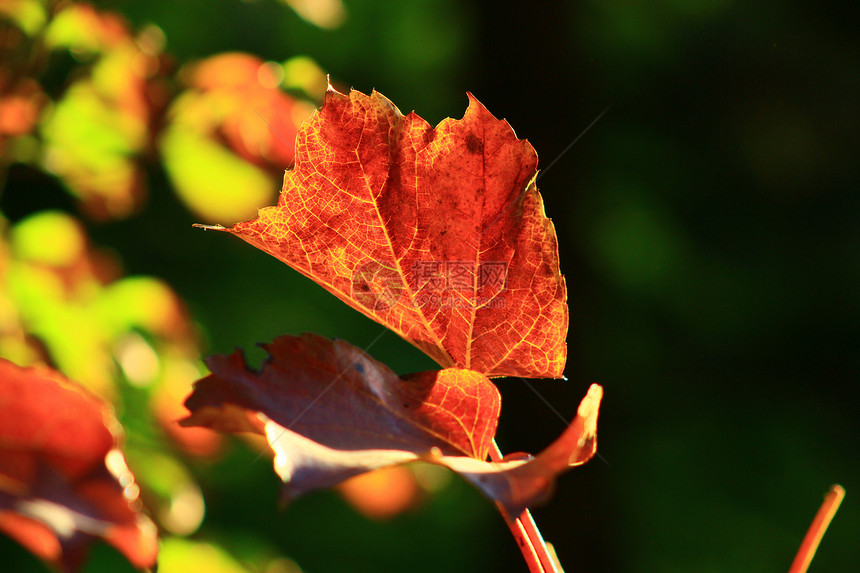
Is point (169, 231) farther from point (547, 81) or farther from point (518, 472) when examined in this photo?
point (518, 472)

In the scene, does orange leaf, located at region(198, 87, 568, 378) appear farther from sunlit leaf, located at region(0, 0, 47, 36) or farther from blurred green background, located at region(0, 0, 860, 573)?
blurred green background, located at region(0, 0, 860, 573)

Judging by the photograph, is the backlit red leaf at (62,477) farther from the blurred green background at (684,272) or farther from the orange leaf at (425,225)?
the blurred green background at (684,272)

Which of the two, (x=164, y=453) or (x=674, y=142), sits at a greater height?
(x=674, y=142)

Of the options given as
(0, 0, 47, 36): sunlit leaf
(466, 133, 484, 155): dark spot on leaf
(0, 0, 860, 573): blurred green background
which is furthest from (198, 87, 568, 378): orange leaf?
(0, 0, 860, 573): blurred green background

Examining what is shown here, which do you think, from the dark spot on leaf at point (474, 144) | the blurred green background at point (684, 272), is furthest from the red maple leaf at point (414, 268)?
the blurred green background at point (684, 272)

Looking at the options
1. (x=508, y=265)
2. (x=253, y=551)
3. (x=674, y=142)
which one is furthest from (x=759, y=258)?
(x=508, y=265)

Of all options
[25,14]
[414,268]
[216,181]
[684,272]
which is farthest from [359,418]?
[684,272]
